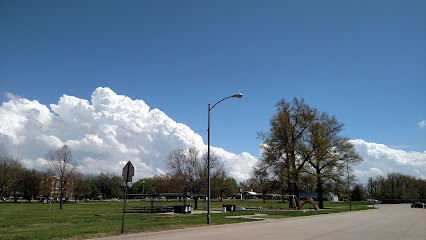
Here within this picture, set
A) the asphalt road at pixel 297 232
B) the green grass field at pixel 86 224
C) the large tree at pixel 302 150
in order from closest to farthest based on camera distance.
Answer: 1. the asphalt road at pixel 297 232
2. the green grass field at pixel 86 224
3. the large tree at pixel 302 150

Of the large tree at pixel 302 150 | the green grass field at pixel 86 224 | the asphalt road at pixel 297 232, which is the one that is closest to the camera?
the asphalt road at pixel 297 232

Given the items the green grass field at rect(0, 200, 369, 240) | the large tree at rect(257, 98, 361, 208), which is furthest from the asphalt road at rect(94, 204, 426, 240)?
the large tree at rect(257, 98, 361, 208)

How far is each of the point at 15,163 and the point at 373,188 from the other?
132199mm

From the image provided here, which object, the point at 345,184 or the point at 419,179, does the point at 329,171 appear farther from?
the point at 419,179

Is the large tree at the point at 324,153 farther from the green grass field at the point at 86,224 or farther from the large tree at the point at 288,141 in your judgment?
the green grass field at the point at 86,224

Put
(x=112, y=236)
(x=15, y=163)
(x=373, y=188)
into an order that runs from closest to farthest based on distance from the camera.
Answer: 1. (x=112, y=236)
2. (x=15, y=163)
3. (x=373, y=188)

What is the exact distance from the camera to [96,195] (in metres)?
139

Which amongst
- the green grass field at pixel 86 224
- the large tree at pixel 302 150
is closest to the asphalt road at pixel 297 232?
the green grass field at pixel 86 224

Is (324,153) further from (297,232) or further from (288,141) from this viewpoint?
(297,232)

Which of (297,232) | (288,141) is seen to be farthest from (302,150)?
(297,232)

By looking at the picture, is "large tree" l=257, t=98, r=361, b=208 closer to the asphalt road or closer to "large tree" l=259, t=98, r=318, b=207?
"large tree" l=259, t=98, r=318, b=207

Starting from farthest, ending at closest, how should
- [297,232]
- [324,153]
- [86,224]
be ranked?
[324,153], [86,224], [297,232]

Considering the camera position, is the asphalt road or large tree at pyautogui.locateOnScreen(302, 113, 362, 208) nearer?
the asphalt road

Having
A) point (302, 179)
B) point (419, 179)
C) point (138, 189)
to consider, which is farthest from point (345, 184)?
point (138, 189)
